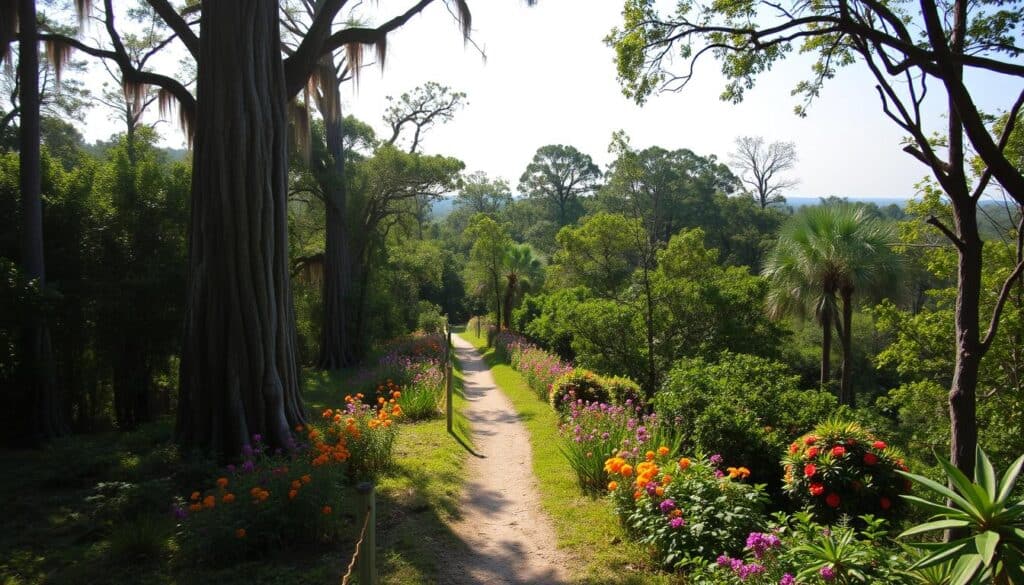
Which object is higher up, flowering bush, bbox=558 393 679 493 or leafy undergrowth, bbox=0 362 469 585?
flowering bush, bbox=558 393 679 493

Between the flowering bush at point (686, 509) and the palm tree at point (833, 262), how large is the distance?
10151 mm

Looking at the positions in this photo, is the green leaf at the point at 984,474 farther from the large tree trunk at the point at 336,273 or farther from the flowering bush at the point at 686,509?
the large tree trunk at the point at 336,273

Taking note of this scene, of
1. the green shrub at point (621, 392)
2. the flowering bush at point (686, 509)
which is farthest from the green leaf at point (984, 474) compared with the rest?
the green shrub at point (621, 392)

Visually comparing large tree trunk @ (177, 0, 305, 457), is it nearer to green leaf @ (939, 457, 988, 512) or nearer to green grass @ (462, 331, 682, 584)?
green grass @ (462, 331, 682, 584)

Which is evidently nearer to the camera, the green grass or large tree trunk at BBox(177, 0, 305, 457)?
the green grass

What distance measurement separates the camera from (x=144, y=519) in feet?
16.9

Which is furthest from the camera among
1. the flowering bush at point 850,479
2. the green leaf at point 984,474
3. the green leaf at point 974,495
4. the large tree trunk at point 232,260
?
the large tree trunk at point 232,260

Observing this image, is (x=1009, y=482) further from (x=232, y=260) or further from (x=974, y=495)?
(x=232, y=260)

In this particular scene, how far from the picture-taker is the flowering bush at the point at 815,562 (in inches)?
130

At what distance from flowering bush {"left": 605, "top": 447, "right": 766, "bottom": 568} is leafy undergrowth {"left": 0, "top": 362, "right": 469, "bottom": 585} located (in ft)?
5.67

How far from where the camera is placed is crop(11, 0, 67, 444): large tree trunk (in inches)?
369

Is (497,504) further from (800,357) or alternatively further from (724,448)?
(800,357)

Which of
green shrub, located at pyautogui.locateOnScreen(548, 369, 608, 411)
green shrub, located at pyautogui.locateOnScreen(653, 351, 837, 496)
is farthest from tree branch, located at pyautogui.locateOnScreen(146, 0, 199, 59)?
green shrub, located at pyautogui.locateOnScreen(653, 351, 837, 496)

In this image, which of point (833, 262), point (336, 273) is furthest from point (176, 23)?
point (833, 262)
